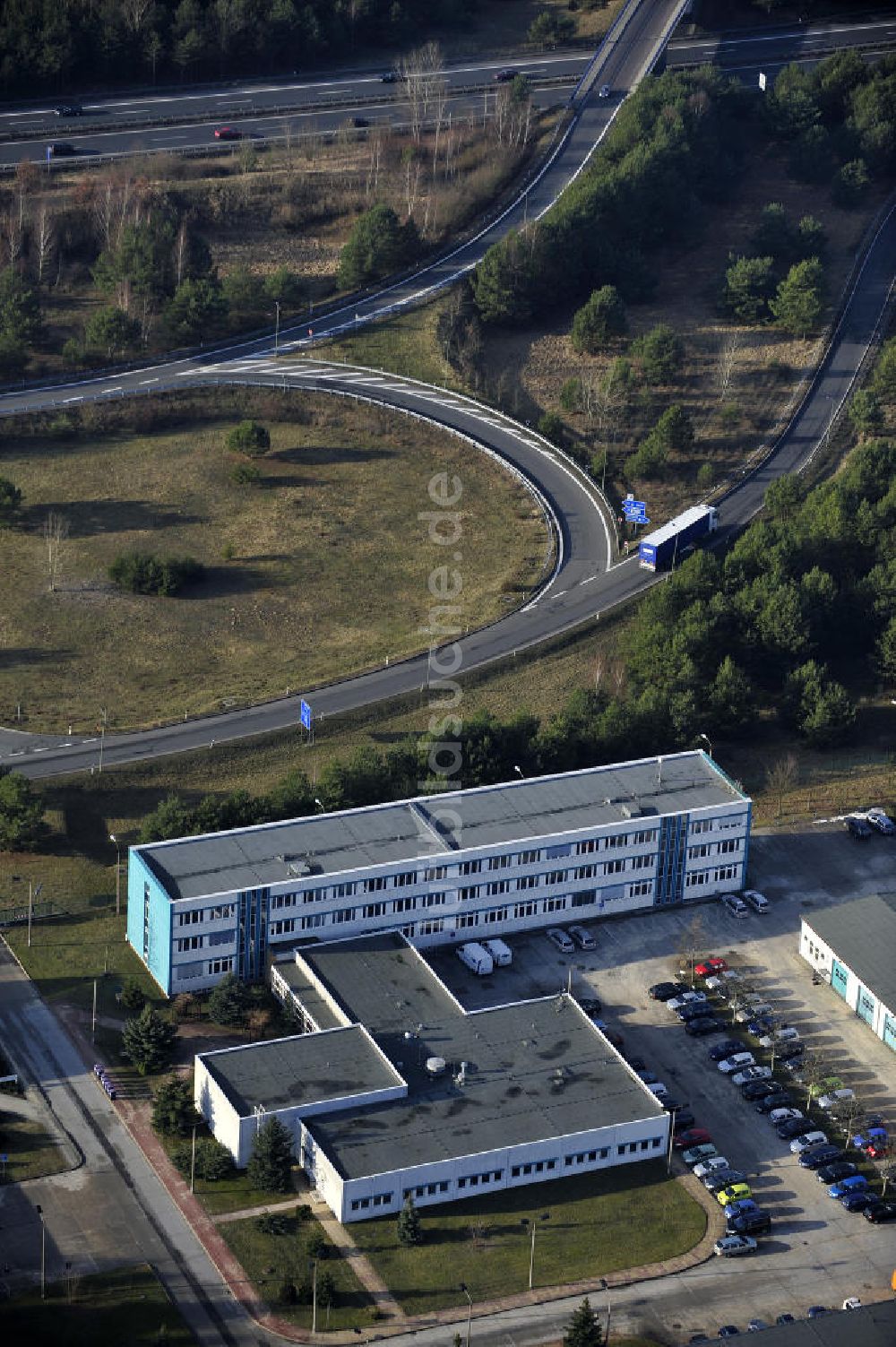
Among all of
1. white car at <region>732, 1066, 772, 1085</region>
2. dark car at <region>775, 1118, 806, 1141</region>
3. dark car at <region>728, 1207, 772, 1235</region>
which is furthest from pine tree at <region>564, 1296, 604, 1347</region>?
white car at <region>732, 1066, 772, 1085</region>

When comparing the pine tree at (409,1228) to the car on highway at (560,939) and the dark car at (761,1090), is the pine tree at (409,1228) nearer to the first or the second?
the dark car at (761,1090)

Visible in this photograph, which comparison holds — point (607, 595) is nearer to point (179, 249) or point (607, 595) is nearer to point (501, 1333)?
point (179, 249)

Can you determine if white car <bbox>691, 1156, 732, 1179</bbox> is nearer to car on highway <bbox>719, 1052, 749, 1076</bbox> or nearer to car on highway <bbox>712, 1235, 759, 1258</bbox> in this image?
car on highway <bbox>712, 1235, 759, 1258</bbox>

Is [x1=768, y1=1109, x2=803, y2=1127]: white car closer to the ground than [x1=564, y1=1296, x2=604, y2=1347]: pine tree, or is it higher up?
higher up

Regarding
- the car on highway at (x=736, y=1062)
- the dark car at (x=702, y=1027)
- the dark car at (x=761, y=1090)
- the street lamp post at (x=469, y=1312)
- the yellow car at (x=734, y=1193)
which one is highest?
the dark car at (x=702, y=1027)

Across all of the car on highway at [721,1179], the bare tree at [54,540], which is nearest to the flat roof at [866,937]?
the car on highway at [721,1179]

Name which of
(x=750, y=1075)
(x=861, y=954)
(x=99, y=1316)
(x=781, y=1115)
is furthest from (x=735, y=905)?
(x=99, y=1316)
